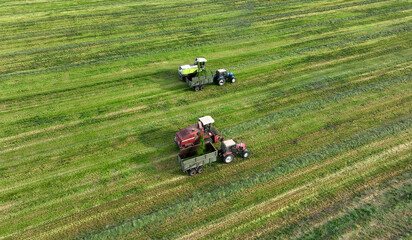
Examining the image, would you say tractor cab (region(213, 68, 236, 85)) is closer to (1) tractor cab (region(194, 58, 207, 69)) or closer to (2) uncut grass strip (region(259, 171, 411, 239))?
(1) tractor cab (region(194, 58, 207, 69))

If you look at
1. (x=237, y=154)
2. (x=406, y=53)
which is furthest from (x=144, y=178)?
(x=406, y=53)

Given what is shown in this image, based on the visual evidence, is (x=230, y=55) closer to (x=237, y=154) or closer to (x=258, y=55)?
(x=258, y=55)

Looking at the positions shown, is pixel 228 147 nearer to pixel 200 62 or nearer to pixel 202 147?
pixel 202 147

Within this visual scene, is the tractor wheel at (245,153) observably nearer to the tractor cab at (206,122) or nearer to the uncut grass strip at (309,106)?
the uncut grass strip at (309,106)

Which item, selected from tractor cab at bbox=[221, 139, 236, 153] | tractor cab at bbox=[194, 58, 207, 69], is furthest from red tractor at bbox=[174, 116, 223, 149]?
tractor cab at bbox=[194, 58, 207, 69]

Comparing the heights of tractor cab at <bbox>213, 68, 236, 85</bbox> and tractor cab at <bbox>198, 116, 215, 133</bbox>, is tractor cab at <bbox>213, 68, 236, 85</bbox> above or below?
above
